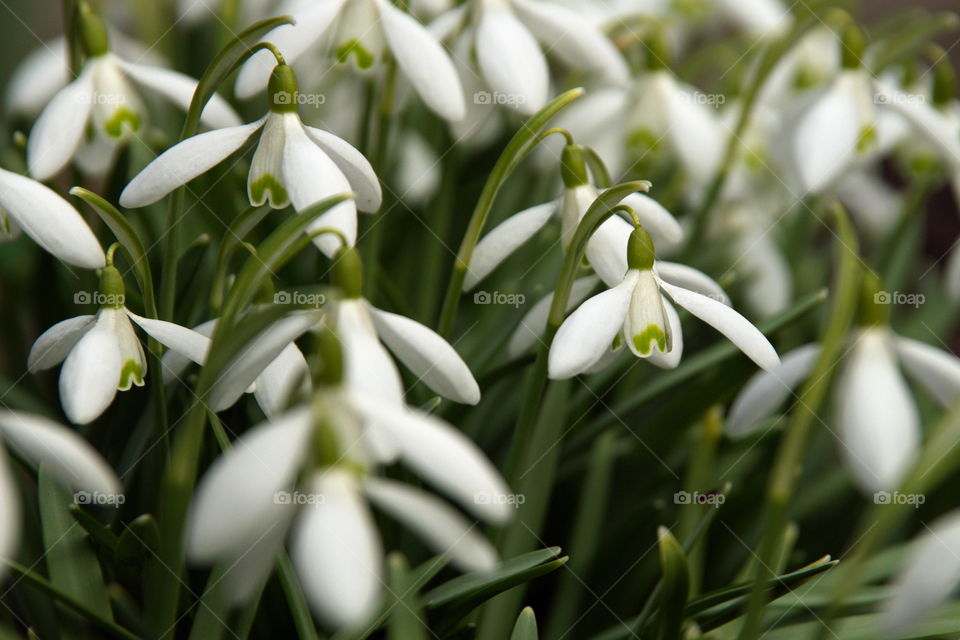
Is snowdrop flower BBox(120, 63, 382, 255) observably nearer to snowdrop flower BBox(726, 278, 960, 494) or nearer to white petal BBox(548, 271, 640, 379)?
white petal BBox(548, 271, 640, 379)

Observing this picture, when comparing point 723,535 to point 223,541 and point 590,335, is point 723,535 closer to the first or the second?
point 590,335

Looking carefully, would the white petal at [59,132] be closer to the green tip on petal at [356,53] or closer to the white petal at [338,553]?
the green tip on petal at [356,53]

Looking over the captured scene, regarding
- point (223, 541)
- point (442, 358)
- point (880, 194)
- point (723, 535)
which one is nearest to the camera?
point (223, 541)

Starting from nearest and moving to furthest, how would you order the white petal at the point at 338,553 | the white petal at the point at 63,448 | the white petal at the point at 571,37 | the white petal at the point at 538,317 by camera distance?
the white petal at the point at 338,553 < the white petal at the point at 63,448 < the white petal at the point at 538,317 < the white petal at the point at 571,37

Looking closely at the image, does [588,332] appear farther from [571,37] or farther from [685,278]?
[571,37]

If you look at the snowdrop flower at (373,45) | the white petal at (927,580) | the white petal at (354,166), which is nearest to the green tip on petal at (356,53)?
the snowdrop flower at (373,45)

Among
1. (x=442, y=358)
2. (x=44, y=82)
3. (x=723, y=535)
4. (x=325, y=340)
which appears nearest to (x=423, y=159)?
(x=44, y=82)
